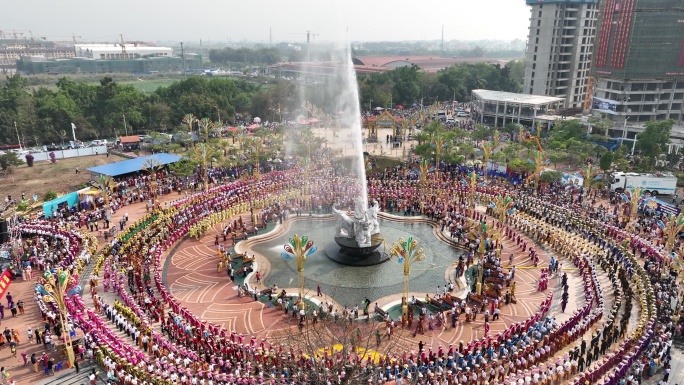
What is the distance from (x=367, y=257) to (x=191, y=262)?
14.1 m

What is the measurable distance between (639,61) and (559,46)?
2657 cm

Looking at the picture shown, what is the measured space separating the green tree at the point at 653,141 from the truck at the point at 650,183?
11824 millimetres

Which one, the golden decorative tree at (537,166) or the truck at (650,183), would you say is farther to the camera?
the truck at (650,183)

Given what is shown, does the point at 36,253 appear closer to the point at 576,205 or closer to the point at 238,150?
the point at 238,150

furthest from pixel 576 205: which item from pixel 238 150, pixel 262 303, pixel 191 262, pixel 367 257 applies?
pixel 238 150

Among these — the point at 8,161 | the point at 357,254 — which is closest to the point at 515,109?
the point at 357,254

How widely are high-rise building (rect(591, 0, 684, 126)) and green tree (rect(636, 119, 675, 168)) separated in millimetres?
10389

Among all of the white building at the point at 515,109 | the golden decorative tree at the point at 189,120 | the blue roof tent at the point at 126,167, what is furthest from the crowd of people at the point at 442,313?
the white building at the point at 515,109

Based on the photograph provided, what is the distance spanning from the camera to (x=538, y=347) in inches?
1062

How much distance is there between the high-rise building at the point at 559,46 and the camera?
4126 inches

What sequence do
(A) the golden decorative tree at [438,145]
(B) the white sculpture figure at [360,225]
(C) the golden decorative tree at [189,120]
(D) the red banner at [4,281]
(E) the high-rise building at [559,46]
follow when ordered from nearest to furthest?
(D) the red banner at [4,281]
(B) the white sculpture figure at [360,225]
(A) the golden decorative tree at [438,145]
(C) the golden decorative tree at [189,120]
(E) the high-rise building at [559,46]

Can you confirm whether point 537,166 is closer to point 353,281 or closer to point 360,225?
point 360,225

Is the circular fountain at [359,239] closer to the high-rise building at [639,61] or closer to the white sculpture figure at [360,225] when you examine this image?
the white sculpture figure at [360,225]

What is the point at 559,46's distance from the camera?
4195 inches
